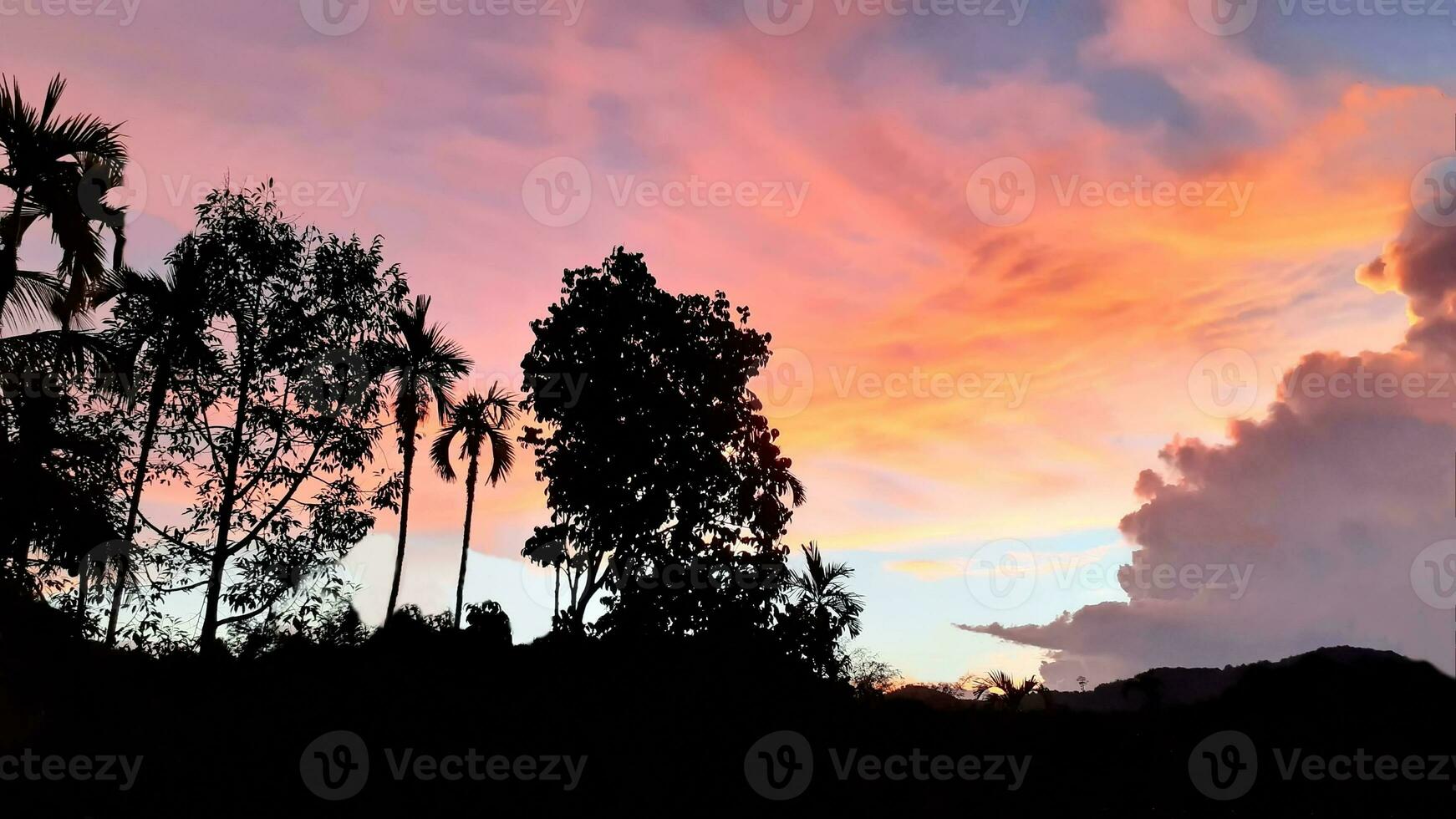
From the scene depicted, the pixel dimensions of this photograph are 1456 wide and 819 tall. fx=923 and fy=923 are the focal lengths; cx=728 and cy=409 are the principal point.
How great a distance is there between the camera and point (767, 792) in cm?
1844

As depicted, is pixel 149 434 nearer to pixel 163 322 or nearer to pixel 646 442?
pixel 163 322

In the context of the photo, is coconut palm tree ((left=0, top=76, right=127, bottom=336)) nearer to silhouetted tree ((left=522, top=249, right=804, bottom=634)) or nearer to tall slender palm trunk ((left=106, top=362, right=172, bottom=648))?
tall slender palm trunk ((left=106, top=362, right=172, bottom=648))

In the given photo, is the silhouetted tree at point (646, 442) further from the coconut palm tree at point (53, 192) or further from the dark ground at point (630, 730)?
the coconut palm tree at point (53, 192)

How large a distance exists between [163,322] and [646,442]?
43.6 feet

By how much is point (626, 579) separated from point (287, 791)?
44.4ft

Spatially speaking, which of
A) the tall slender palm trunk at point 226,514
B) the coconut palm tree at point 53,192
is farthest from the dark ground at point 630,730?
the coconut palm tree at point 53,192

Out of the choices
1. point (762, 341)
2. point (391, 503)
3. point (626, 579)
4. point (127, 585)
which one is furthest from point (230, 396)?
point (762, 341)

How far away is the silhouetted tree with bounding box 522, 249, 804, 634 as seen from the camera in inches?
1142

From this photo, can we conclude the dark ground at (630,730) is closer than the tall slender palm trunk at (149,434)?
Yes

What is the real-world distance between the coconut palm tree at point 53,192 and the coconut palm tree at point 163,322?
912 cm

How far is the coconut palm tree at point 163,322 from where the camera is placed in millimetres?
21359

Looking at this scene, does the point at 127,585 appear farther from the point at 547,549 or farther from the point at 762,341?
the point at 762,341

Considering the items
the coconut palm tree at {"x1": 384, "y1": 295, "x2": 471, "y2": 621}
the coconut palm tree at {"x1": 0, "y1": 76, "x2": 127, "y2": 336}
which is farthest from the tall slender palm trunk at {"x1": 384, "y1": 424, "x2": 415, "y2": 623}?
the coconut palm tree at {"x1": 0, "y1": 76, "x2": 127, "y2": 336}

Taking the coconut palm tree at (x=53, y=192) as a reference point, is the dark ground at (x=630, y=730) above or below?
below
